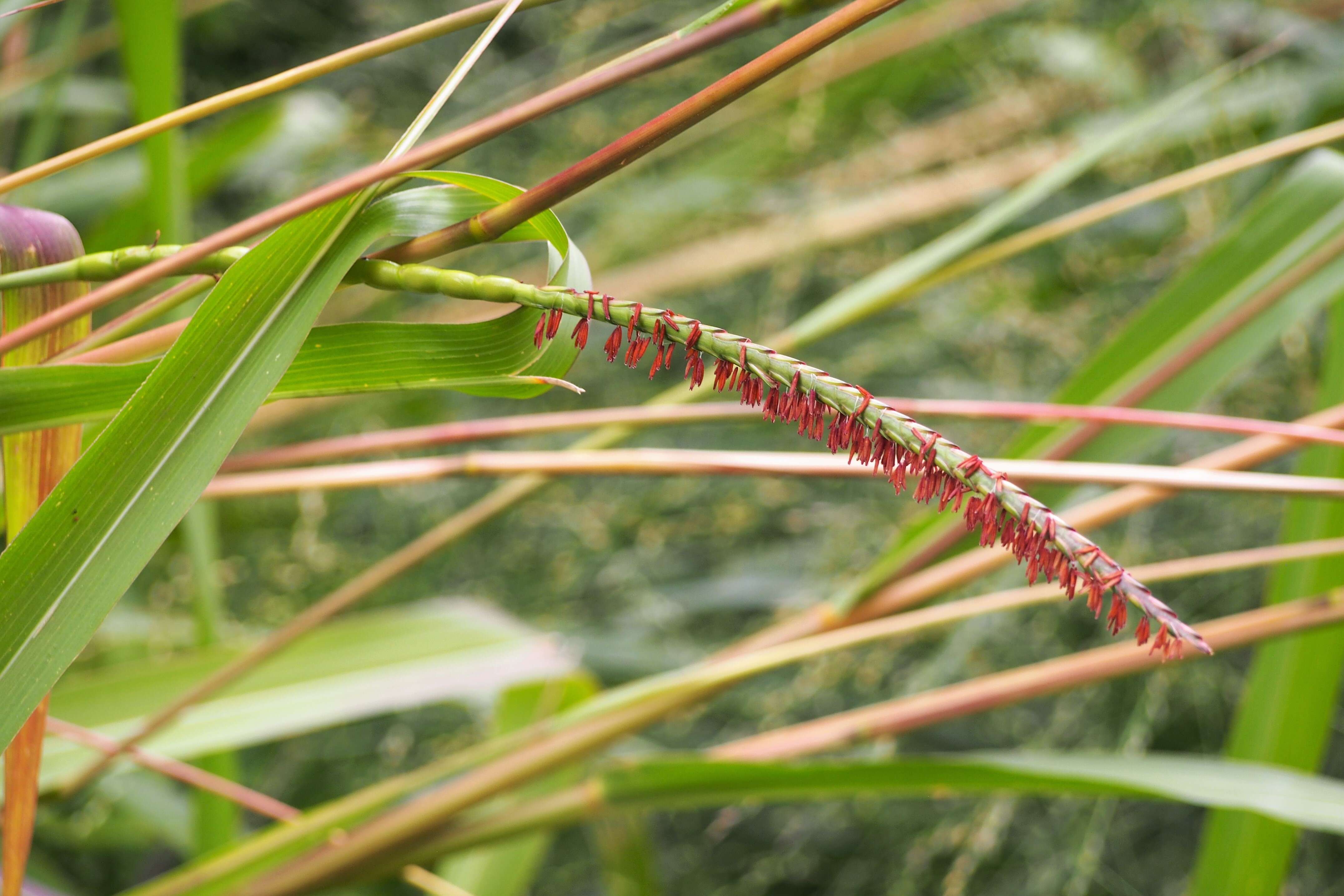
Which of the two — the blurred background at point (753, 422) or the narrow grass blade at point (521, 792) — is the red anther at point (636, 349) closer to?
the blurred background at point (753, 422)

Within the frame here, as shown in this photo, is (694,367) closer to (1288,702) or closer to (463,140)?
(463,140)

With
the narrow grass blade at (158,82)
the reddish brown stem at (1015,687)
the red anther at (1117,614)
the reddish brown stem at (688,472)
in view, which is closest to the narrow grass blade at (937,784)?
the reddish brown stem at (1015,687)

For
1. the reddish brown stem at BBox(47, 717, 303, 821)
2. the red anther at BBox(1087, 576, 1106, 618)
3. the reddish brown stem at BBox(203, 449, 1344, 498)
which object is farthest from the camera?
the reddish brown stem at BBox(47, 717, 303, 821)

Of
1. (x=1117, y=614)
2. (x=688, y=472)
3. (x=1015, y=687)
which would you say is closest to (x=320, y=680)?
(x=688, y=472)

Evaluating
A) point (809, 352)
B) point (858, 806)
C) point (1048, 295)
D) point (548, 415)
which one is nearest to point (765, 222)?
point (809, 352)

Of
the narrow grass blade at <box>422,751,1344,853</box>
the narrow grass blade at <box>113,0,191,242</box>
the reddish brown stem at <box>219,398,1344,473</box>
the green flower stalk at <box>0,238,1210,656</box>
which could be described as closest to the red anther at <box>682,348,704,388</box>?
the green flower stalk at <box>0,238,1210,656</box>

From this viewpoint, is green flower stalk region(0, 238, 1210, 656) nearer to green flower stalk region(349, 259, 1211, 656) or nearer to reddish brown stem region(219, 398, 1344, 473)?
green flower stalk region(349, 259, 1211, 656)
